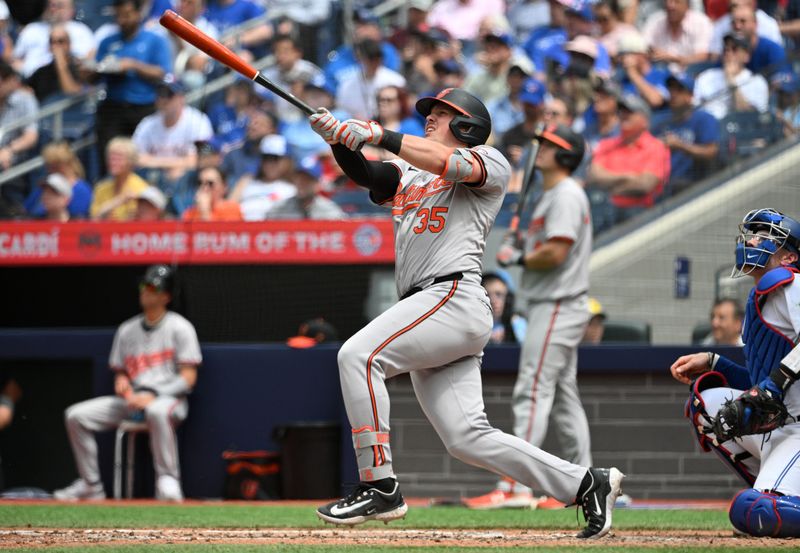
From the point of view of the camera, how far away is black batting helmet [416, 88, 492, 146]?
195 inches

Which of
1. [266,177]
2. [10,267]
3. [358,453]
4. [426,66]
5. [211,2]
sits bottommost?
[358,453]

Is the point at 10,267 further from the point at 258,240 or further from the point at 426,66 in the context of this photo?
the point at 426,66

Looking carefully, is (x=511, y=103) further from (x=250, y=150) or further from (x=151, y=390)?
(x=151, y=390)

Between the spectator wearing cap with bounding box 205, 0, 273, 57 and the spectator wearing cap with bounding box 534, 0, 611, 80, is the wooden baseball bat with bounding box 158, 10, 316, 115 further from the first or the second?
the spectator wearing cap with bounding box 205, 0, 273, 57

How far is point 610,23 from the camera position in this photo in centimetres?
1076

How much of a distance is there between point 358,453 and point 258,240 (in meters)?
4.42

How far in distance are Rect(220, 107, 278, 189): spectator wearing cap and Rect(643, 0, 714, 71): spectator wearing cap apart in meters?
3.33

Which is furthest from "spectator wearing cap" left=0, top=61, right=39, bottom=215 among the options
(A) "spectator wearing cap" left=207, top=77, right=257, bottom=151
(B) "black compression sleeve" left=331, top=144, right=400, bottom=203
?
(B) "black compression sleeve" left=331, top=144, right=400, bottom=203

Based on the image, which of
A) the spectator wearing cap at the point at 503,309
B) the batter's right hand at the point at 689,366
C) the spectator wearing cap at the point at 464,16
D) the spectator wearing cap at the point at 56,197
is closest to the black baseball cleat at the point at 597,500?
the batter's right hand at the point at 689,366

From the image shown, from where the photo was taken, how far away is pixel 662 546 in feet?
15.0

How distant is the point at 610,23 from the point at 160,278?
482 centimetres

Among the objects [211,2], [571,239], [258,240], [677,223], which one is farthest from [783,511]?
[211,2]

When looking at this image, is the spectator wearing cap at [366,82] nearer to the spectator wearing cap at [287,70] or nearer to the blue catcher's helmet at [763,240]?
the spectator wearing cap at [287,70]

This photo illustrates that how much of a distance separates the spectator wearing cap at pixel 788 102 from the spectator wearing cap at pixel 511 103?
2060mm
